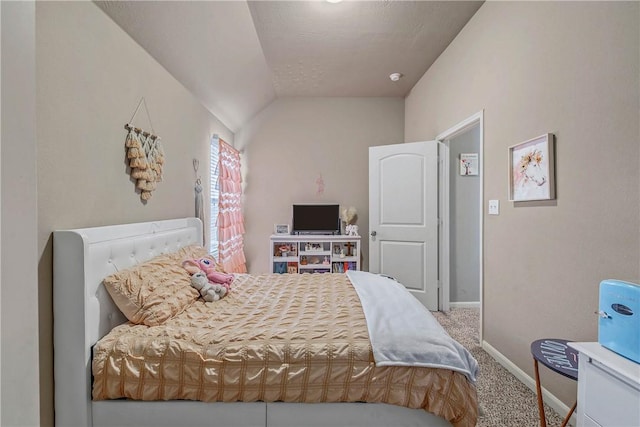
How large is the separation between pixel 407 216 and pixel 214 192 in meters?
2.39

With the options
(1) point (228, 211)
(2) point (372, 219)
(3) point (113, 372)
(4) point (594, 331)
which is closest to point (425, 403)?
(4) point (594, 331)

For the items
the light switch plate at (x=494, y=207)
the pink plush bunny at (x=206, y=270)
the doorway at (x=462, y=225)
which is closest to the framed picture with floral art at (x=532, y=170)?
the light switch plate at (x=494, y=207)

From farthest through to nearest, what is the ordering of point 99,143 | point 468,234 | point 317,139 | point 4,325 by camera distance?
point 317,139 → point 468,234 → point 99,143 → point 4,325

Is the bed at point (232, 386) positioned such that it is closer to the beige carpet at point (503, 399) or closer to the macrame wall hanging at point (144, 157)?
the beige carpet at point (503, 399)

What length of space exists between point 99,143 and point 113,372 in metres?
1.25

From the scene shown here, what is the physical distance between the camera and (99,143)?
5.87 feet

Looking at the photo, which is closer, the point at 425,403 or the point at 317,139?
the point at 425,403

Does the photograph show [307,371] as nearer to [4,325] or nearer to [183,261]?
[4,325]

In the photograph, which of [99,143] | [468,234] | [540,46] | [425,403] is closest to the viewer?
[425,403]

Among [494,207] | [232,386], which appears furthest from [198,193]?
[494,207]

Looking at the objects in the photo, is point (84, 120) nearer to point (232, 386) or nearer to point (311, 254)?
point (232, 386)

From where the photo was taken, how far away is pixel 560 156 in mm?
1789

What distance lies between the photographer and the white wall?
1.70ft

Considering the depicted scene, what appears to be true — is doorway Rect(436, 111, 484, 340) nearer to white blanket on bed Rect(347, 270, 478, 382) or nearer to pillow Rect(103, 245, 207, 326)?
white blanket on bed Rect(347, 270, 478, 382)
